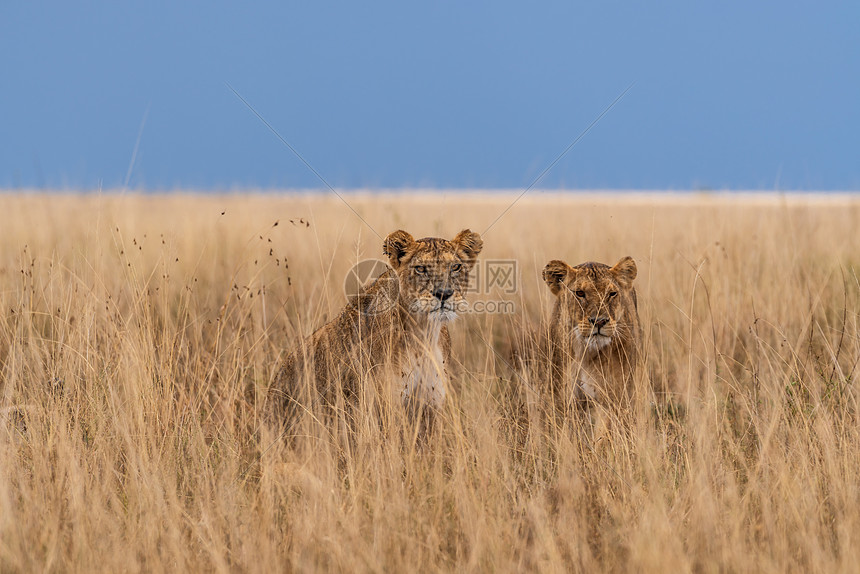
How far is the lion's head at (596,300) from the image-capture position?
5.29m

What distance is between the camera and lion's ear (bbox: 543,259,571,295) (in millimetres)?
5547

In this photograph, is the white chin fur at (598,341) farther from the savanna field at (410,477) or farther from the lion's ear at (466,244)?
the lion's ear at (466,244)

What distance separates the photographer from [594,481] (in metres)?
4.67


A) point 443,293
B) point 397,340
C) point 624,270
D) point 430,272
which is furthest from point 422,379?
point 624,270

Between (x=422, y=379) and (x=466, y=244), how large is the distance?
Answer: 0.97 m

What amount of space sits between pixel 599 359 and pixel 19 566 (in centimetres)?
360

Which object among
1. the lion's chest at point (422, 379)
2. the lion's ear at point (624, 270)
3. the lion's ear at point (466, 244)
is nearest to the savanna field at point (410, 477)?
the lion's chest at point (422, 379)

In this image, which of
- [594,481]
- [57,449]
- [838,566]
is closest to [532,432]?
[594,481]

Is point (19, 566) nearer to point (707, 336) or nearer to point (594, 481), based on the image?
point (594, 481)

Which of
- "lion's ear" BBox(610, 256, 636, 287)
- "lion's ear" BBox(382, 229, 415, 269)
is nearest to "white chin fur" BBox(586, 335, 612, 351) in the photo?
"lion's ear" BBox(610, 256, 636, 287)

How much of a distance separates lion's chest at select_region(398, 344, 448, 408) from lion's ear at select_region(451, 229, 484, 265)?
70 cm

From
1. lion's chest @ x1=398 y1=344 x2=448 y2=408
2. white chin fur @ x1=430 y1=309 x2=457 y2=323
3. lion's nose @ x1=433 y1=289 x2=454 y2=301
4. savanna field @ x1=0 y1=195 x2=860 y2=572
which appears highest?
lion's nose @ x1=433 y1=289 x2=454 y2=301

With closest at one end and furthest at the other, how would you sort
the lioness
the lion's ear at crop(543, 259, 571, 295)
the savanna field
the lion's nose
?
the savanna field → the lion's nose → the lioness → the lion's ear at crop(543, 259, 571, 295)

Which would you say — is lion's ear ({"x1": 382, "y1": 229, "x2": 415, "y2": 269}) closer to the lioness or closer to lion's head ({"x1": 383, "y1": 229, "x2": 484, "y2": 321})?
lion's head ({"x1": 383, "y1": 229, "x2": 484, "y2": 321})
